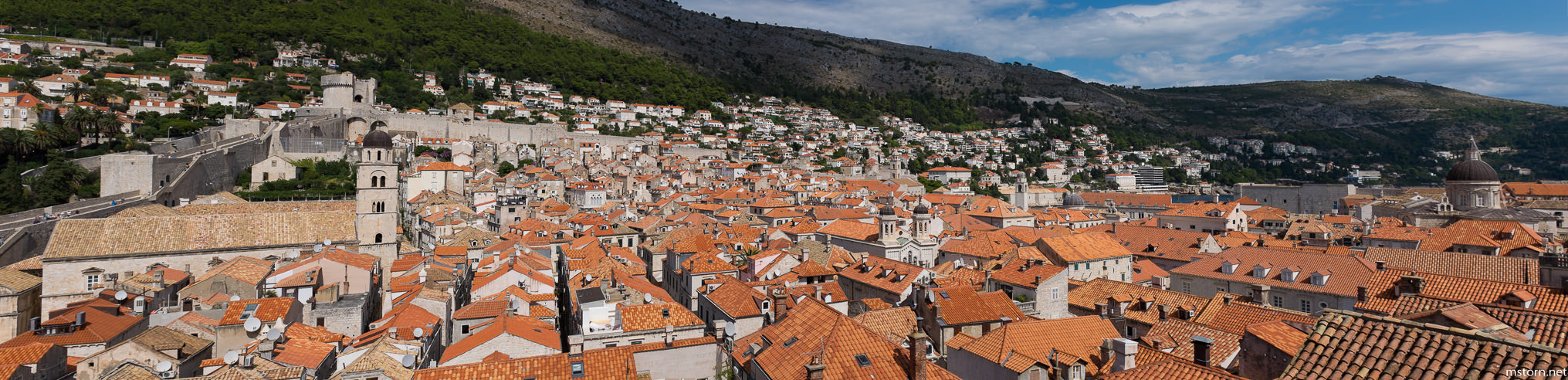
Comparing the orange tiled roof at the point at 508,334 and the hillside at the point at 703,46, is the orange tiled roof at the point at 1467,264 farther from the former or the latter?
the hillside at the point at 703,46

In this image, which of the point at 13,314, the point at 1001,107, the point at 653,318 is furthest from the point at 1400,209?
the point at 1001,107

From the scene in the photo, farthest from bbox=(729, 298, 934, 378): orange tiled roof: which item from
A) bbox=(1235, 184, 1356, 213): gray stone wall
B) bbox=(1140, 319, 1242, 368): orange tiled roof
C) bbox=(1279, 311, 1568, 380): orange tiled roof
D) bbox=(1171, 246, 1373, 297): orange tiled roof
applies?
bbox=(1235, 184, 1356, 213): gray stone wall

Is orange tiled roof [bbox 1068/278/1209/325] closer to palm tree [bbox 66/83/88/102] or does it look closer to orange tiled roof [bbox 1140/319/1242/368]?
orange tiled roof [bbox 1140/319/1242/368]

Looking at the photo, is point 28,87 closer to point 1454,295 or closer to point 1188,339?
point 1188,339

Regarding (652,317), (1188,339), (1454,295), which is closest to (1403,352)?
(1188,339)

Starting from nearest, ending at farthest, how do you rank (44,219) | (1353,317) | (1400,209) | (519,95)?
1. (1353,317)
2. (44,219)
3. (1400,209)
4. (519,95)

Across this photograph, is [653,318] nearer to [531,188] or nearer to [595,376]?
[595,376]
